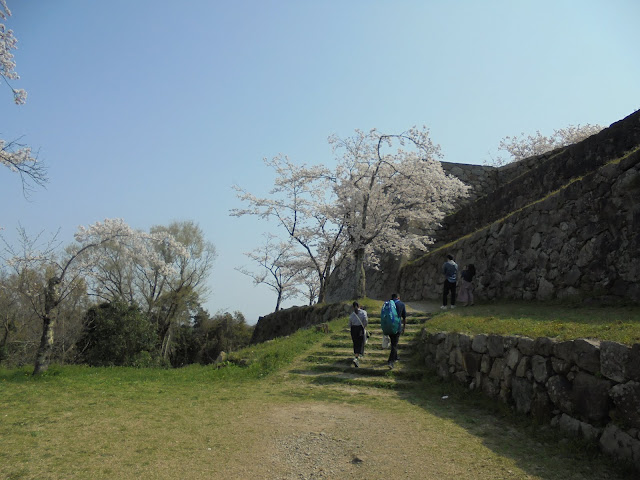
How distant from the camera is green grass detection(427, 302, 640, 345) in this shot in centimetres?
491

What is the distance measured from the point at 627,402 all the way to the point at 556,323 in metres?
2.35

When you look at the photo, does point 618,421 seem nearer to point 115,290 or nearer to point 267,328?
point 267,328

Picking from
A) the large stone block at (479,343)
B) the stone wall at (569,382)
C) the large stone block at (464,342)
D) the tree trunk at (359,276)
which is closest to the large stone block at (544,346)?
the stone wall at (569,382)

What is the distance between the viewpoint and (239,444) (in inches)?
188

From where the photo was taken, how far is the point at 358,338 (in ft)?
30.3

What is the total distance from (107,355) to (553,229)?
16.1m

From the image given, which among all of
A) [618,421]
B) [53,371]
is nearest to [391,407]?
[618,421]

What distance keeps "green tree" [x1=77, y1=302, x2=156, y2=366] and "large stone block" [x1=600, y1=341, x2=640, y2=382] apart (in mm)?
15508

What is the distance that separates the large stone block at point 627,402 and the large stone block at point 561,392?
63cm

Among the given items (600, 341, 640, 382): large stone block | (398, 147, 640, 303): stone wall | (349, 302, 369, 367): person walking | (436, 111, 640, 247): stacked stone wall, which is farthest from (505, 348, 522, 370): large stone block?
(436, 111, 640, 247): stacked stone wall

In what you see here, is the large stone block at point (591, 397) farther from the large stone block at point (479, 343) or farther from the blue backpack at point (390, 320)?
the blue backpack at point (390, 320)

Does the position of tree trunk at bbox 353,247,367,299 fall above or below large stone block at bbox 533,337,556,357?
above

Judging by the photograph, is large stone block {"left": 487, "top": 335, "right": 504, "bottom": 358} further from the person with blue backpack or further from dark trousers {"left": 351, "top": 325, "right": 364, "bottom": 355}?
dark trousers {"left": 351, "top": 325, "right": 364, "bottom": 355}

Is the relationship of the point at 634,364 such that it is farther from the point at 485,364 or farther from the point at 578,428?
the point at 485,364
